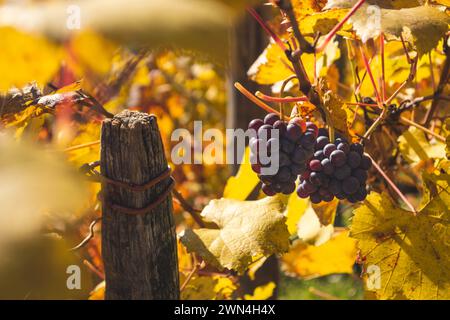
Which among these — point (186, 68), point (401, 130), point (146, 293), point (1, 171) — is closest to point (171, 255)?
point (146, 293)

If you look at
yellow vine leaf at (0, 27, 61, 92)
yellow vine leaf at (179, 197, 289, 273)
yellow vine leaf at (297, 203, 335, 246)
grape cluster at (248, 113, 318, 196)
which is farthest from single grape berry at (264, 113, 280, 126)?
yellow vine leaf at (0, 27, 61, 92)

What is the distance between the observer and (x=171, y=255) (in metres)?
1.18

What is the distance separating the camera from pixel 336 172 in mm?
1263

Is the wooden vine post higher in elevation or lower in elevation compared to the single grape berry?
lower

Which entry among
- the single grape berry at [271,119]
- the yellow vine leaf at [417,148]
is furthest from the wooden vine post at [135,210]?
the yellow vine leaf at [417,148]

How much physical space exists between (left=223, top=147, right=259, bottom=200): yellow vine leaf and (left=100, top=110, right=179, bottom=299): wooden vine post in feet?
1.49

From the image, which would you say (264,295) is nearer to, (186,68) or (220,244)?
(220,244)

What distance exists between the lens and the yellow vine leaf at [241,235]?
1.27 metres

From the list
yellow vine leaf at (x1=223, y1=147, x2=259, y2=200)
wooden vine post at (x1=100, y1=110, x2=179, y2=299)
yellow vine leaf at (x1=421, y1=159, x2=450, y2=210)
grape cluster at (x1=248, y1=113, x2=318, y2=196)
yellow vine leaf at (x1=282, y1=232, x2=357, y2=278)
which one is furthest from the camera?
yellow vine leaf at (x1=282, y1=232, x2=357, y2=278)

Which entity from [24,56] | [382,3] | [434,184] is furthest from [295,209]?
[24,56]

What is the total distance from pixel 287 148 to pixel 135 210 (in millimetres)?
330

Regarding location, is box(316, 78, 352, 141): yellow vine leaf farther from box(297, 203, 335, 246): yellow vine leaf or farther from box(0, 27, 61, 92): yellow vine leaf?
box(0, 27, 61, 92): yellow vine leaf

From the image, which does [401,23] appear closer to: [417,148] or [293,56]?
[293,56]

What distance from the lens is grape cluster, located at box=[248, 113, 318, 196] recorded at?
1.23 m
